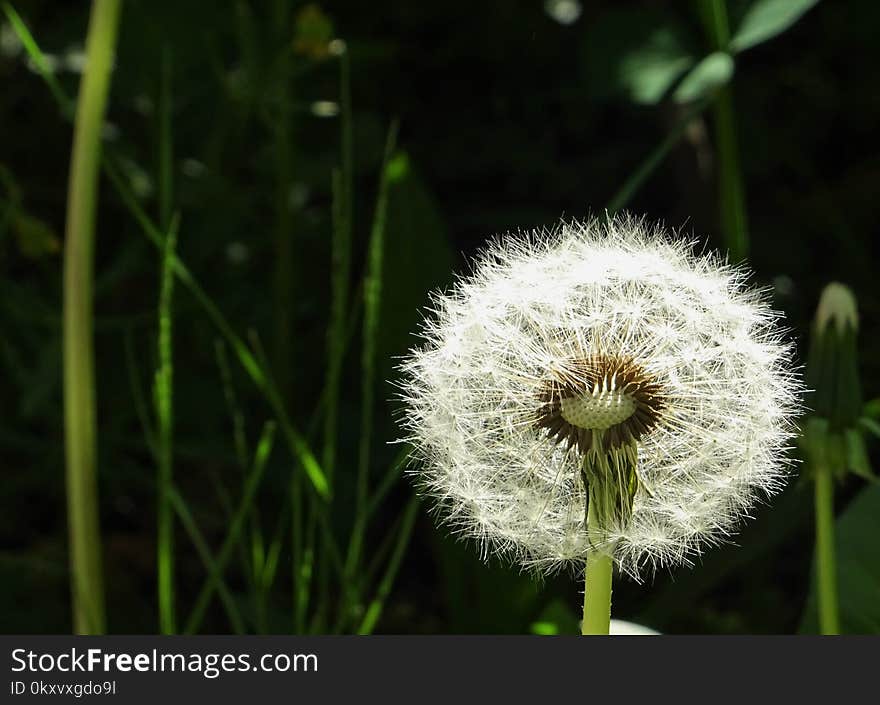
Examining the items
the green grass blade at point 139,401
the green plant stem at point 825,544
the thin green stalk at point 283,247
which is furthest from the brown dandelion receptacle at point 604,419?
the thin green stalk at point 283,247

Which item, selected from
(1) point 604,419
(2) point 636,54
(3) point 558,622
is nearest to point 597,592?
(1) point 604,419

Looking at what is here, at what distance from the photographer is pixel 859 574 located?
2.76ft

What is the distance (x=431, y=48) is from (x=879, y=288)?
0.63m

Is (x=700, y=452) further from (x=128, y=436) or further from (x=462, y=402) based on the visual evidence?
(x=128, y=436)

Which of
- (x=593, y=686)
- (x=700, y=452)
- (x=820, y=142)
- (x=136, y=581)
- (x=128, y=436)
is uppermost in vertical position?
(x=820, y=142)

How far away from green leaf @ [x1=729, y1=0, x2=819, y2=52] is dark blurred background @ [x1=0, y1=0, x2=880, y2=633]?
73 millimetres

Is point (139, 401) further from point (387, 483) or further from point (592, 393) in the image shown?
point (592, 393)

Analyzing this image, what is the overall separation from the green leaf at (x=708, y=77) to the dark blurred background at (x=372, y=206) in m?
0.07

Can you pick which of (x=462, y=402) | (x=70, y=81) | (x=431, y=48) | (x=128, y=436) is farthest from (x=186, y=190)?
(x=462, y=402)

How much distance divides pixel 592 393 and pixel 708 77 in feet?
1.43

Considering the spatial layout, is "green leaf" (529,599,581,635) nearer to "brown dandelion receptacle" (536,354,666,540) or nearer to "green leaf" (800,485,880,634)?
"green leaf" (800,485,880,634)

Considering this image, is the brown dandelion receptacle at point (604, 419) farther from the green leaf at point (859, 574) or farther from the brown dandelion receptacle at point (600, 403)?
the green leaf at point (859, 574)

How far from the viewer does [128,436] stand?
121 centimetres

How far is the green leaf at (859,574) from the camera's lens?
2.73 feet
